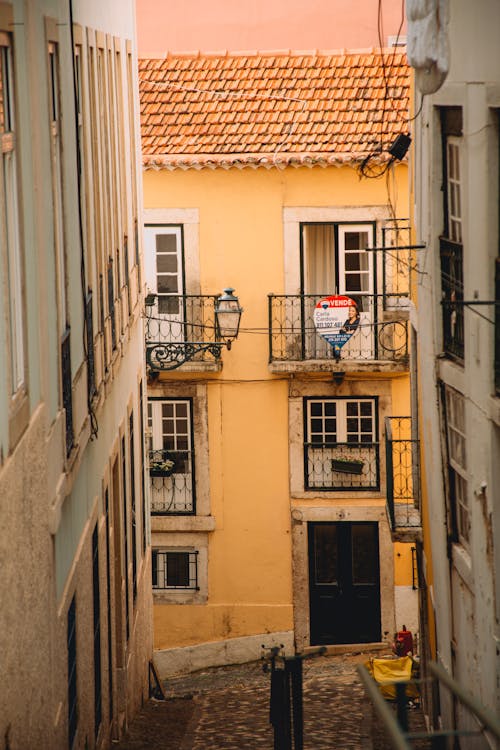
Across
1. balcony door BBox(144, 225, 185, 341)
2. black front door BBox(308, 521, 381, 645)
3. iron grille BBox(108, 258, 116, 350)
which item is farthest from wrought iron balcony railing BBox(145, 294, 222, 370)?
iron grille BBox(108, 258, 116, 350)

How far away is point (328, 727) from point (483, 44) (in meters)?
8.88

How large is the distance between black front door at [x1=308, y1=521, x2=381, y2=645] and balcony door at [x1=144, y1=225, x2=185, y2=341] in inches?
153

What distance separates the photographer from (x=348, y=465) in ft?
73.7

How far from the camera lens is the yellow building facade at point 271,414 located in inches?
873

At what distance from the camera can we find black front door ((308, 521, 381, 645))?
74.5 ft

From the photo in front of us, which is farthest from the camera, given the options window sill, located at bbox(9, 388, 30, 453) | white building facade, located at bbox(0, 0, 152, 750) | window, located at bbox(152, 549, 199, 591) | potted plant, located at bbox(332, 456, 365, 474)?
window, located at bbox(152, 549, 199, 591)

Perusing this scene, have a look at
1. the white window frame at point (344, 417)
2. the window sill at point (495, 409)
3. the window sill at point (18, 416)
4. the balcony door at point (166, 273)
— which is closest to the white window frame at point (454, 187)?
the window sill at point (495, 409)

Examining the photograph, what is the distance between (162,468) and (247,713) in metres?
5.69

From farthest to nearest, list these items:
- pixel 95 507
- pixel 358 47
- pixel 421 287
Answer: pixel 358 47
pixel 421 287
pixel 95 507

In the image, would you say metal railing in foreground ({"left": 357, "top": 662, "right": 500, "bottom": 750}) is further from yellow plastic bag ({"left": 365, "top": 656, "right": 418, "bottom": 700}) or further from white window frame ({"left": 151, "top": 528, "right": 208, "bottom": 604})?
white window frame ({"left": 151, "top": 528, "right": 208, "bottom": 604})

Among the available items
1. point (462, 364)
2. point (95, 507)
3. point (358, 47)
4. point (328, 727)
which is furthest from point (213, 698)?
point (358, 47)

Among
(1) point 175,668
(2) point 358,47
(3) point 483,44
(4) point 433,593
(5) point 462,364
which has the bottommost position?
(1) point 175,668

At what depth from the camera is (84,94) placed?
43.0 feet

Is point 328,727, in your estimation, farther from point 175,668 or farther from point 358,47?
point 358,47
